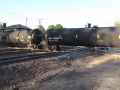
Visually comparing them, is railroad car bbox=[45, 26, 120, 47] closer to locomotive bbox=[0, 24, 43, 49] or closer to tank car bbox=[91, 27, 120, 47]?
tank car bbox=[91, 27, 120, 47]

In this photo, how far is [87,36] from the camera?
85.8 feet

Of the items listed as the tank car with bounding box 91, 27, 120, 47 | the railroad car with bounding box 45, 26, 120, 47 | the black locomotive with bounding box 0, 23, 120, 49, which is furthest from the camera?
the black locomotive with bounding box 0, 23, 120, 49

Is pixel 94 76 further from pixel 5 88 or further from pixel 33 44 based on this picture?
pixel 33 44

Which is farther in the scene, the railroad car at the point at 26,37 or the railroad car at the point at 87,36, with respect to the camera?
the railroad car at the point at 26,37

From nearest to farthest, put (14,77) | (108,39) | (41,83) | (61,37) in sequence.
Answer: (41,83) → (14,77) → (108,39) → (61,37)

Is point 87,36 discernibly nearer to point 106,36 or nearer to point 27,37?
point 106,36

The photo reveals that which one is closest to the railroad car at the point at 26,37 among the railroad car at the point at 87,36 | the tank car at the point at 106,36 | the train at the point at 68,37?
the train at the point at 68,37

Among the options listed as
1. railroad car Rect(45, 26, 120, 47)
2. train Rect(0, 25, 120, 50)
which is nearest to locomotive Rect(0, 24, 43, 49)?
train Rect(0, 25, 120, 50)

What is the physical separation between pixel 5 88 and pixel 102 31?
16919 millimetres

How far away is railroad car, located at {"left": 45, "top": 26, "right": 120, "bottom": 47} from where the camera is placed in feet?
77.0

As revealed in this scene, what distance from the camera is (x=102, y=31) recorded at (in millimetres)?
24578

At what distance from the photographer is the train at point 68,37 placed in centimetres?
2381

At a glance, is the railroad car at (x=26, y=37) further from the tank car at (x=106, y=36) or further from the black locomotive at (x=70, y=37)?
the tank car at (x=106, y=36)

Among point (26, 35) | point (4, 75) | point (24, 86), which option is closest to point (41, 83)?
point (24, 86)
